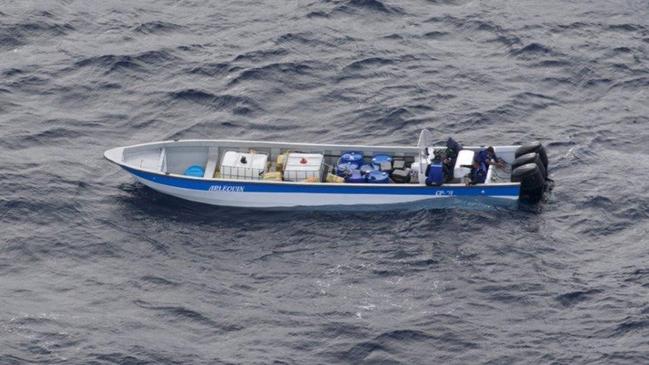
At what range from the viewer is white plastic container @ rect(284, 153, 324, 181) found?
68.2 m

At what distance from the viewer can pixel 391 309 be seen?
5941 cm

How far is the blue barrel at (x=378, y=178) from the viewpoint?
68.0 m

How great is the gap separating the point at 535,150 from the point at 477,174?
12.3 feet

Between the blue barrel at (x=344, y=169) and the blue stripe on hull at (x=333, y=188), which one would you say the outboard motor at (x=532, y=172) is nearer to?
the blue stripe on hull at (x=333, y=188)

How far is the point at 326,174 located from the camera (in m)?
70.1

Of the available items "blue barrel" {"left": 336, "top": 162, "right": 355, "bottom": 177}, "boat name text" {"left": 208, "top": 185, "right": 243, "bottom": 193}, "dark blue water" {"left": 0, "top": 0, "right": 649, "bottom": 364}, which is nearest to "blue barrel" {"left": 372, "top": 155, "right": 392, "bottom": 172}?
"blue barrel" {"left": 336, "top": 162, "right": 355, "bottom": 177}

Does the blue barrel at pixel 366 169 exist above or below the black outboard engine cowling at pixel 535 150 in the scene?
below

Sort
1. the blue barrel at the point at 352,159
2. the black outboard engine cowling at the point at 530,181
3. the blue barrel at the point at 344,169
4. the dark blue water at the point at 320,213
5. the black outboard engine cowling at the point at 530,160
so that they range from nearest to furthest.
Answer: the dark blue water at the point at 320,213 → the black outboard engine cowling at the point at 530,181 → the black outboard engine cowling at the point at 530,160 → the blue barrel at the point at 344,169 → the blue barrel at the point at 352,159

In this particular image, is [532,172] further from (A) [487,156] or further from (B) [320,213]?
(B) [320,213]

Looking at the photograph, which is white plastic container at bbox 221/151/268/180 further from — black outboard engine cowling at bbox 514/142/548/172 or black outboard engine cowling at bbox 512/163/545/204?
black outboard engine cowling at bbox 514/142/548/172

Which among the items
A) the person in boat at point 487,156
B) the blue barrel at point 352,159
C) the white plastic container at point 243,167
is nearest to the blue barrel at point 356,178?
the blue barrel at point 352,159

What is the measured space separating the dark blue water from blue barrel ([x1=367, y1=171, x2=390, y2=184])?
2.17 meters

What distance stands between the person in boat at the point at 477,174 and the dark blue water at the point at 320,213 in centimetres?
205

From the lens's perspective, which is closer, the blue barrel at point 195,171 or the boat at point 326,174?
the boat at point 326,174
